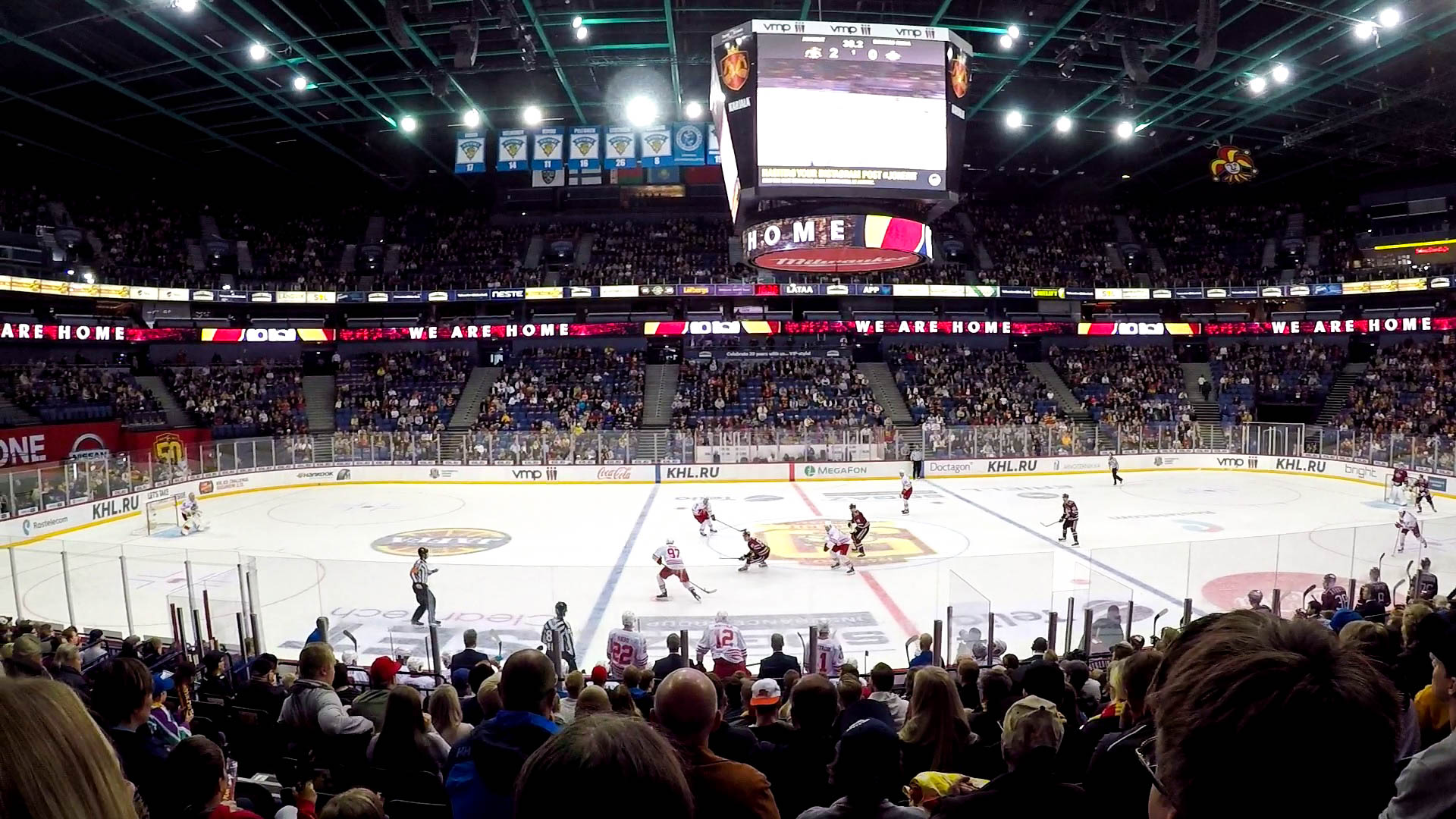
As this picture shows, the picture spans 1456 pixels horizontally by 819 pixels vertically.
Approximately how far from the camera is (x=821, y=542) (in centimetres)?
1941

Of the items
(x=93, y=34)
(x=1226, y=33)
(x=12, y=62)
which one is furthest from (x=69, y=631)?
(x=1226, y=33)

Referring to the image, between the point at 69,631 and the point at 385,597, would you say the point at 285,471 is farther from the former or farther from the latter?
the point at 69,631

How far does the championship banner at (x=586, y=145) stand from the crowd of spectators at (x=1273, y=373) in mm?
31594

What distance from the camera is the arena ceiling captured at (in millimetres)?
21203

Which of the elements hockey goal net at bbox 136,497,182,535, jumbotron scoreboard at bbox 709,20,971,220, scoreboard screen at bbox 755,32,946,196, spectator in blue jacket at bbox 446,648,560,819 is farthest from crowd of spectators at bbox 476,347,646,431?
spectator in blue jacket at bbox 446,648,560,819

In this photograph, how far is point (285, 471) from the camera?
29.1 meters

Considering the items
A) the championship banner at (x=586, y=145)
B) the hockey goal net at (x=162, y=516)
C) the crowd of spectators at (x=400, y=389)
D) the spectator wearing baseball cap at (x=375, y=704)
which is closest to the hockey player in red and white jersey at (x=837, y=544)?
the spectator wearing baseball cap at (x=375, y=704)

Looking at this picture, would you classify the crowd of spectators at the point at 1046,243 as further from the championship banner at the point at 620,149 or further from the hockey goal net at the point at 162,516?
the hockey goal net at the point at 162,516

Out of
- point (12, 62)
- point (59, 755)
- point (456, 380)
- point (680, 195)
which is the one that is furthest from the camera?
point (680, 195)

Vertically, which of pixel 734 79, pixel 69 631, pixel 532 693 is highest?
pixel 734 79

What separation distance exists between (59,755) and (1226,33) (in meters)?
28.6

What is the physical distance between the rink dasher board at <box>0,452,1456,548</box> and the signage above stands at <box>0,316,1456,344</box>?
37.0ft

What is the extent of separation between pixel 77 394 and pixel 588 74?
22.8m

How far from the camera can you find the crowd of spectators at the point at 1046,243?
42.1 metres
